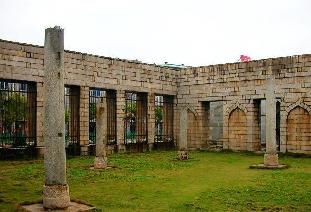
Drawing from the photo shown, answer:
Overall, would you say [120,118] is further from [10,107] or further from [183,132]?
[10,107]

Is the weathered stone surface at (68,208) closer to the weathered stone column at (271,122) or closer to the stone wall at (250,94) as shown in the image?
the weathered stone column at (271,122)

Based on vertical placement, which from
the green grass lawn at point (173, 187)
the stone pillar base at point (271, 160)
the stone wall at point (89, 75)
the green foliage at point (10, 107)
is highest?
the stone wall at point (89, 75)

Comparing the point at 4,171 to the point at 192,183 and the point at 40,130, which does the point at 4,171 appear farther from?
the point at 192,183

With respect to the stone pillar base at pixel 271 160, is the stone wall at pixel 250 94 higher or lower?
higher

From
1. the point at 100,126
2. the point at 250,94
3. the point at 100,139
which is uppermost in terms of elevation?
the point at 250,94

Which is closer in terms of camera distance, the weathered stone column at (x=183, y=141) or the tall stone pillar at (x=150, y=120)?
the weathered stone column at (x=183, y=141)

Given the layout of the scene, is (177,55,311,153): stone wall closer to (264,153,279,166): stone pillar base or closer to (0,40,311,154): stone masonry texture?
(0,40,311,154): stone masonry texture

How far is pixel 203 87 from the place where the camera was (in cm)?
2028

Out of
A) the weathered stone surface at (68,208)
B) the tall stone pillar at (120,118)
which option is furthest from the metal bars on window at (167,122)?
the weathered stone surface at (68,208)

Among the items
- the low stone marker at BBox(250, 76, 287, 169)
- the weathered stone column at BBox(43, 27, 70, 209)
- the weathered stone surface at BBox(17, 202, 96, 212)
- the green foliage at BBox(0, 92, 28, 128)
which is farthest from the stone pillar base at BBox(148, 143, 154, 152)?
the weathered stone column at BBox(43, 27, 70, 209)

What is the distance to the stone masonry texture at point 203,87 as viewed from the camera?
15234mm

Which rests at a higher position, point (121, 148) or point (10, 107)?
point (10, 107)

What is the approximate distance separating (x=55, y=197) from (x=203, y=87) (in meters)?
14.8

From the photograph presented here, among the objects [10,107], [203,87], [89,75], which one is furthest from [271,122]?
[10,107]
